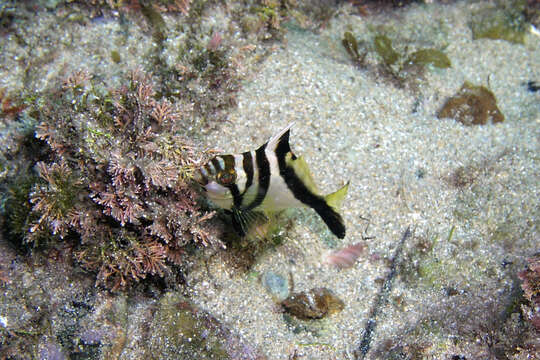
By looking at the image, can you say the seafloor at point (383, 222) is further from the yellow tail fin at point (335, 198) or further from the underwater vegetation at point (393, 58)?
the yellow tail fin at point (335, 198)

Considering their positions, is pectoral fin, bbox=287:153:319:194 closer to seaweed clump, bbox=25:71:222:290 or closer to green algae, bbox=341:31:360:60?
seaweed clump, bbox=25:71:222:290

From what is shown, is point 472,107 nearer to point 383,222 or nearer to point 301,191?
point 383,222

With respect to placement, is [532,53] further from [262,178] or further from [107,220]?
[107,220]

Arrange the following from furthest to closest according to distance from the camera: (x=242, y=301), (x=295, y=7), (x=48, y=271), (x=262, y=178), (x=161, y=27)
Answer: (x=295, y=7)
(x=161, y=27)
(x=242, y=301)
(x=48, y=271)
(x=262, y=178)

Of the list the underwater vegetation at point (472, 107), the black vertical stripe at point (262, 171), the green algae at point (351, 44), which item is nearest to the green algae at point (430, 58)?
the underwater vegetation at point (472, 107)

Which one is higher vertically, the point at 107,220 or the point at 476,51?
the point at 476,51

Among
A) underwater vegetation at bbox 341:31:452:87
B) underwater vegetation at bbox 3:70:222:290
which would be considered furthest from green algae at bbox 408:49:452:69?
underwater vegetation at bbox 3:70:222:290

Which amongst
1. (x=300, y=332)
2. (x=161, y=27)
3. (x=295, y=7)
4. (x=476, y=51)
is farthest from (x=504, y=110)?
(x=161, y=27)
